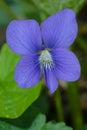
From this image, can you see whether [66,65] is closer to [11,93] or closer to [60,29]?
[60,29]

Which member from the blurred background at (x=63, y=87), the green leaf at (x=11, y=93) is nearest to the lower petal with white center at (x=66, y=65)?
the green leaf at (x=11, y=93)

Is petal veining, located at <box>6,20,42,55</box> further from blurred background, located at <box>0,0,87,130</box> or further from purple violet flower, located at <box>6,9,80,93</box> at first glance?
blurred background, located at <box>0,0,87,130</box>

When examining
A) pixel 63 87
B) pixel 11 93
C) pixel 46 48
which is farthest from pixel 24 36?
pixel 63 87

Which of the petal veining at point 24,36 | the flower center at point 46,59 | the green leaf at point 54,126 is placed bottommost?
the green leaf at point 54,126

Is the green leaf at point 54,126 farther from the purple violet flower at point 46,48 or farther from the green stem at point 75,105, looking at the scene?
the green stem at point 75,105

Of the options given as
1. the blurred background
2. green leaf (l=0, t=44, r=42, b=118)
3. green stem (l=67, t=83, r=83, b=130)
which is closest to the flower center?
green leaf (l=0, t=44, r=42, b=118)

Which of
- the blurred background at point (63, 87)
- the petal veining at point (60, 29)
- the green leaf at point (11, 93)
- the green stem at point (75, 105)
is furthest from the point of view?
the green stem at point (75, 105)
